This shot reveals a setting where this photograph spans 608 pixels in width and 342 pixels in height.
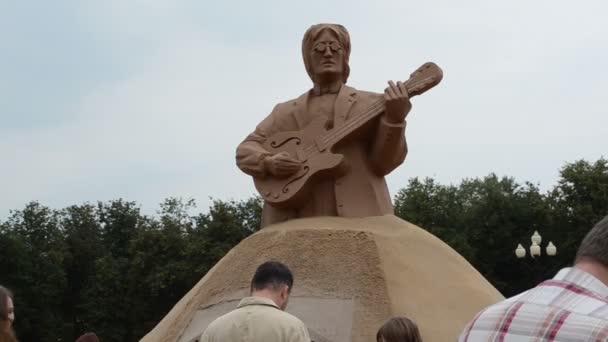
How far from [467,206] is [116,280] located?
1211 cm

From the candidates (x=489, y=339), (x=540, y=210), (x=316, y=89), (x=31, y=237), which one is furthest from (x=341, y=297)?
(x=31, y=237)

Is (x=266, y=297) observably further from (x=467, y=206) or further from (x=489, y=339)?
(x=467, y=206)

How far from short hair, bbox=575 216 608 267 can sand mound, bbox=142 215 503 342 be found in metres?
4.25

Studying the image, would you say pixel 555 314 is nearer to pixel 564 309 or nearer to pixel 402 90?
pixel 564 309

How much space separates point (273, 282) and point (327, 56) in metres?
4.45

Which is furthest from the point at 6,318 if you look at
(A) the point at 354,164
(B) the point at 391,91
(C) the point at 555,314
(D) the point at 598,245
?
(A) the point at 354,164

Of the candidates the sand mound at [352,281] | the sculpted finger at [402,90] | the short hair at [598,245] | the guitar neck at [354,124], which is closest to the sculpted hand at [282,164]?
the guitar neck at [354,124]

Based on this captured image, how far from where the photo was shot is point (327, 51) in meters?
8.02

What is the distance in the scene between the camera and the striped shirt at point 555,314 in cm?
232

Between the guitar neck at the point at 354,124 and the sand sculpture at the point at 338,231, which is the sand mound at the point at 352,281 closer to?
the sand sculpture at the point at 338,231

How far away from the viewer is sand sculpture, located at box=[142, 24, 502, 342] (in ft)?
22.4

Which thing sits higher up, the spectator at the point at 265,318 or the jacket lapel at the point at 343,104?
the jacket lapel at the point at 343,104

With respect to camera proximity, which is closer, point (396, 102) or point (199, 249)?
point (396, 102)

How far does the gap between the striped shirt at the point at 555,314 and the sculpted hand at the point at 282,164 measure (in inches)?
202
